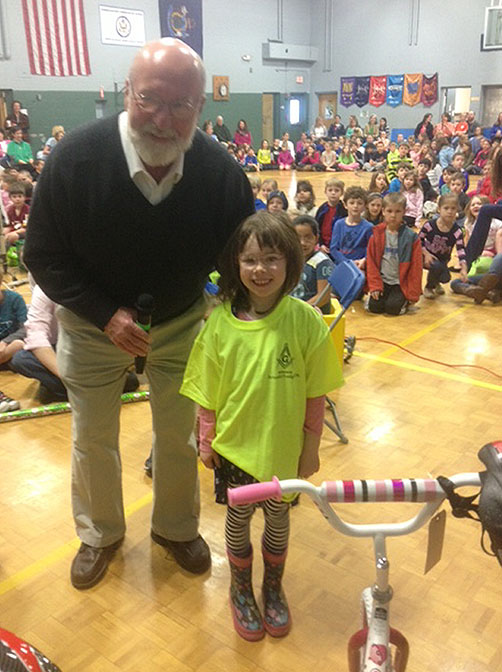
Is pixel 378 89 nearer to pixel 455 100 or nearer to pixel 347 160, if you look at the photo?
pixel 455 100

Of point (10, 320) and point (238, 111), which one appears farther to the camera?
point (238, 111)

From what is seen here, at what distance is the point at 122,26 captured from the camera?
752 inches

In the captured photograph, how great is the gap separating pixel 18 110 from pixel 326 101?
13.7 metres

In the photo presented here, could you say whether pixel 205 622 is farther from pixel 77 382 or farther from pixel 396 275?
pixel 396 275

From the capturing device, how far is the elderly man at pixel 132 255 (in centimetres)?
211

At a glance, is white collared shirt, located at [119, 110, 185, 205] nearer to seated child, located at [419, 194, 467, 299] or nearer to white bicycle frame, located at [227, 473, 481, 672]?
white bicycle frame, located at [227, 473, 481, 672]

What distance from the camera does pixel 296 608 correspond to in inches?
99.7

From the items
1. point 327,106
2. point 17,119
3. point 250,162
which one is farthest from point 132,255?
point 327,106

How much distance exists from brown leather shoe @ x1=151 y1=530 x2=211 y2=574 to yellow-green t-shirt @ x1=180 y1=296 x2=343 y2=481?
2.40ft

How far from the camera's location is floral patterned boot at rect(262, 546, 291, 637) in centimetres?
239

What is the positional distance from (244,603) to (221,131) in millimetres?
20323

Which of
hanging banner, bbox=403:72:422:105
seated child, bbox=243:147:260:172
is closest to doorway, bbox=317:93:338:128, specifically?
hanging banner, bbox=403:72:422:105

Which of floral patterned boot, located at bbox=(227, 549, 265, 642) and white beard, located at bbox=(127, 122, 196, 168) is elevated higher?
white beard, located at bbox=(127, 122, 196, 168)

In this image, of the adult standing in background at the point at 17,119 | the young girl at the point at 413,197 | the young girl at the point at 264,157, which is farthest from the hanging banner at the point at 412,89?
the young girl at the point at 413,197
